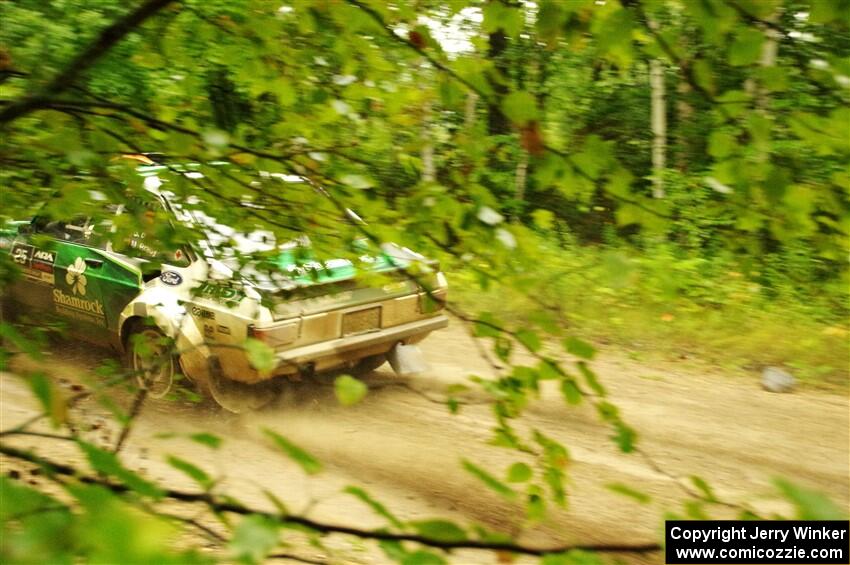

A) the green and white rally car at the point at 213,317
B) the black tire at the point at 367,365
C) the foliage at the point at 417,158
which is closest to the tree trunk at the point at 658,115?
the green and white rally car at the point at 213,317

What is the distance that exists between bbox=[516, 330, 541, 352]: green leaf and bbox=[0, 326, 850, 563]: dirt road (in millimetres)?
1896

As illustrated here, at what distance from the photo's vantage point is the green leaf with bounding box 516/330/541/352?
2090mm

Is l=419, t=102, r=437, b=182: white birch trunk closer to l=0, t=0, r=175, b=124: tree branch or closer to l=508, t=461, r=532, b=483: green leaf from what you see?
l=0, t=0, r=175, b=124: tree branch

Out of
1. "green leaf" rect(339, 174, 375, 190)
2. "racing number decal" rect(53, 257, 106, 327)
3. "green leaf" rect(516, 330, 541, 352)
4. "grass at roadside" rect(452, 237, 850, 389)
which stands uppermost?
"green leaf" rect(339, 174, 375, 190)

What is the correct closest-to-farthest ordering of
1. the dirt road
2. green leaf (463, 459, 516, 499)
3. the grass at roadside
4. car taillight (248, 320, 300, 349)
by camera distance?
1. green leaf (463, 459, 516, 499)
2. the dirt road
3. car taillight (248, 320, 300, 349)
4. the grass at roadside

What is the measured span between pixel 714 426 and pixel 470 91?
4608 mm

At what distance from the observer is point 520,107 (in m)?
2.06

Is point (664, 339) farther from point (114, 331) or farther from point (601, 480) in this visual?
point (114, 331)

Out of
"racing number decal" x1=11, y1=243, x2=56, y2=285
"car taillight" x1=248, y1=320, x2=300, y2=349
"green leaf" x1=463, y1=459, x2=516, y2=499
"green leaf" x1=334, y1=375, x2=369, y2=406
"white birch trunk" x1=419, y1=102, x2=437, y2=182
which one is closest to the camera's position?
"green leaf" x1=463, y1=459, x2=516, y2=499

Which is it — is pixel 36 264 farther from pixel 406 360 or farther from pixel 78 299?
pixel 406 360

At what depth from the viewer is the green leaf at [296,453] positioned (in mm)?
1272

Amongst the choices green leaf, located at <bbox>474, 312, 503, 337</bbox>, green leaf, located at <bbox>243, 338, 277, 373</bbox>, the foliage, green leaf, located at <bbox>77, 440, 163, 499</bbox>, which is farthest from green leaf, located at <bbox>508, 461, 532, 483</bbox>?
green leaf, located at <bbox>77, 440, 163, 499</bbox>

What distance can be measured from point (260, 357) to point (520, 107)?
0.94 m

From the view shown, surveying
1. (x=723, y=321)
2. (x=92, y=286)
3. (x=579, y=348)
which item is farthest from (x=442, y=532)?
(x=723, y=321)
